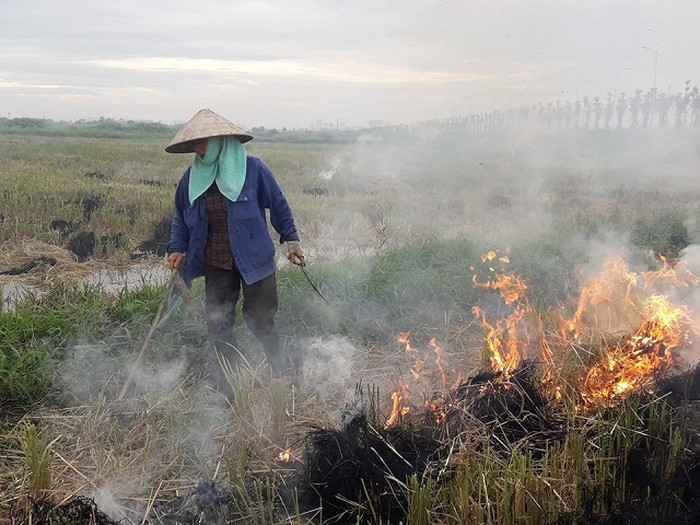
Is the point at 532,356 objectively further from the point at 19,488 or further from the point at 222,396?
Result: the point at 19,488

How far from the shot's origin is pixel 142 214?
10.9 meters

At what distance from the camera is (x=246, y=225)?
4098 mm

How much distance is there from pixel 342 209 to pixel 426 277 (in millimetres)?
5966

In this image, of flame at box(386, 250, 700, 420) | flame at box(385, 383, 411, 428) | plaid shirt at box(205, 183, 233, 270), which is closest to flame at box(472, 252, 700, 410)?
flame at box(386, 250, 700, 420)

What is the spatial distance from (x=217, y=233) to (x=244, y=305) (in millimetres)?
602

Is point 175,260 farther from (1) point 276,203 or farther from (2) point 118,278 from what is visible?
(2) point 118,278

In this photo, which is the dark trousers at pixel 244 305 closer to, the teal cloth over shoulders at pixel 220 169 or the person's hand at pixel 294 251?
the person's hand at pixel 294 251

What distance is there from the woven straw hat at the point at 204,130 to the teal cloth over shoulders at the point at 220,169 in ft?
0.28

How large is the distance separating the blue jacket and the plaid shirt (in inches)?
1.8

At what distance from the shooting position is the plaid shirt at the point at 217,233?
4.08 meters

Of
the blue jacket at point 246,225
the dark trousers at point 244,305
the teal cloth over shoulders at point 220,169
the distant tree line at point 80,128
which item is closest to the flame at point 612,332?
the dark trousers at point 244,305

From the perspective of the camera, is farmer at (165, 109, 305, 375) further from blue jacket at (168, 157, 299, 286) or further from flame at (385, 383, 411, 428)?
flame at (385, 383, 411, 428)

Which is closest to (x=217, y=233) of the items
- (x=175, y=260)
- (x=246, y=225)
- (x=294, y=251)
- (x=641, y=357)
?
(x=246, y=225)

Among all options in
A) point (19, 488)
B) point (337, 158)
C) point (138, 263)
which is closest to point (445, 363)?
point (19, 488)
